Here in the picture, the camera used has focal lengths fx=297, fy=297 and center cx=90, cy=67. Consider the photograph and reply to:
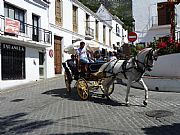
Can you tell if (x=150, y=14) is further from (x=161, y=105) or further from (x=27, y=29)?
(x=161, y=105)

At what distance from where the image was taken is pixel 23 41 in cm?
1886

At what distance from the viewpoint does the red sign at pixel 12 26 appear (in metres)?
17.5

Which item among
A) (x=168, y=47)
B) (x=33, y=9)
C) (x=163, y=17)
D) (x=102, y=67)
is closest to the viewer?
(x=102, y=67)

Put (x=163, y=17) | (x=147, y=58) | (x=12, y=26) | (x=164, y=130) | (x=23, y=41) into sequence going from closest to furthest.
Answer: (x=164, y=130)
(x=147, y=58)
(x=12, y=26)
(x=23, y=41)
(x=163, y=17)

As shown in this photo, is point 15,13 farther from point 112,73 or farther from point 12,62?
point 112,73

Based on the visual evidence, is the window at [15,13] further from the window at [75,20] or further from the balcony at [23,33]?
the window at [75,20]

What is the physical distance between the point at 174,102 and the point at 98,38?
29363 mm

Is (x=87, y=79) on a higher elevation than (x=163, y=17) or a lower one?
lower

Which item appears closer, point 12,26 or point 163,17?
point 12,26

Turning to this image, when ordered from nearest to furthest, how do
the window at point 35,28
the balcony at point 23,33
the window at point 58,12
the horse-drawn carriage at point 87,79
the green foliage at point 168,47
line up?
the horse-drawn carriage at point 87,79
the green foliage at point 168,47
the balcony at point 23,33
the window at point 35,28
the window at point 58,12

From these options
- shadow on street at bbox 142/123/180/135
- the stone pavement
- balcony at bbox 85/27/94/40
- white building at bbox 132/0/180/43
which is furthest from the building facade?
shadow on street at bbox 142/123/180/135

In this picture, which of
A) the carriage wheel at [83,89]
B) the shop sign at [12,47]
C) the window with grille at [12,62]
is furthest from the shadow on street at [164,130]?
the shop sign at [12,47]

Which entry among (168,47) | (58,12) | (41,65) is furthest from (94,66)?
(58,12)

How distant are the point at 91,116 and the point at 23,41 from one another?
37.2 ft
